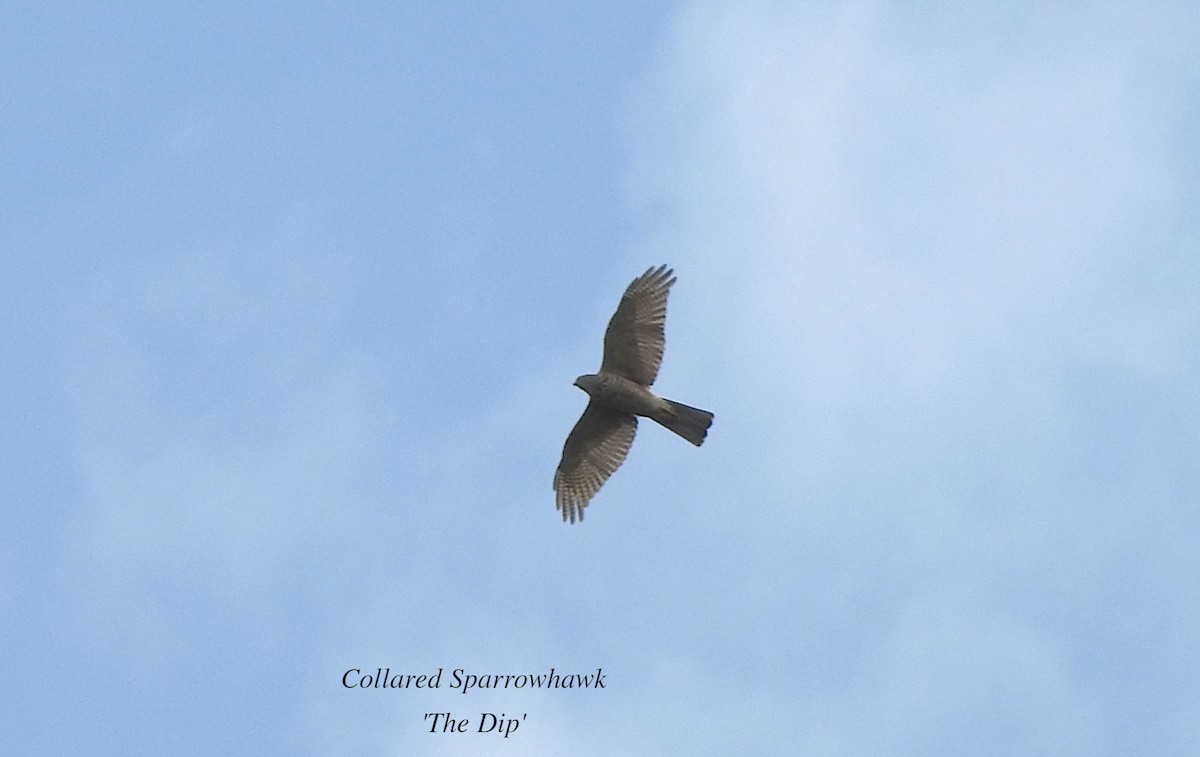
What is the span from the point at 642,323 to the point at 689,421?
48.3 inches

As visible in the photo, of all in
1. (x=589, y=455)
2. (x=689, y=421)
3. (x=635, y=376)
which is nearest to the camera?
(x=689, y=421)

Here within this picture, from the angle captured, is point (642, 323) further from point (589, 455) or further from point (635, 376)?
point (589, 455)

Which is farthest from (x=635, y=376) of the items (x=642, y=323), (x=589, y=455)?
(x=589, y=455)

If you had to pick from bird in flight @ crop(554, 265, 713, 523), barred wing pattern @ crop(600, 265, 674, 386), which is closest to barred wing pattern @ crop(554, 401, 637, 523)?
bird in flight @ crop(554, 265, 713, 523)

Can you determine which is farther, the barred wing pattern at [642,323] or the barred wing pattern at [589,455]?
the barred wing pattern at [589,455]

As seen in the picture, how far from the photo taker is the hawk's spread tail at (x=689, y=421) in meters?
17.7

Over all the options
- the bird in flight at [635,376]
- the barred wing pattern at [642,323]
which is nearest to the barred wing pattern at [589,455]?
the bird in flight at [635,376]

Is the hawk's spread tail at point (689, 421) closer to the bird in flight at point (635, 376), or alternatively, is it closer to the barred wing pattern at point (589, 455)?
the bird in flight at point (635, 376)

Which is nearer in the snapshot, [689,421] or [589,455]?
[689,421]

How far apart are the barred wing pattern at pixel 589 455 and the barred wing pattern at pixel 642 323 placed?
→ 2.68 feet

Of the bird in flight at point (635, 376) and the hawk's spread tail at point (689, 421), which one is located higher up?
the bird in flight at point (635, 376)

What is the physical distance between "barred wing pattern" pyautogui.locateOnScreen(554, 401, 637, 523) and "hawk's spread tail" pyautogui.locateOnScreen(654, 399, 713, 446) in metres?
0.86

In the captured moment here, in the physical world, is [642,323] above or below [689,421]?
above

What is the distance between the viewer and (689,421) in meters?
17.7
